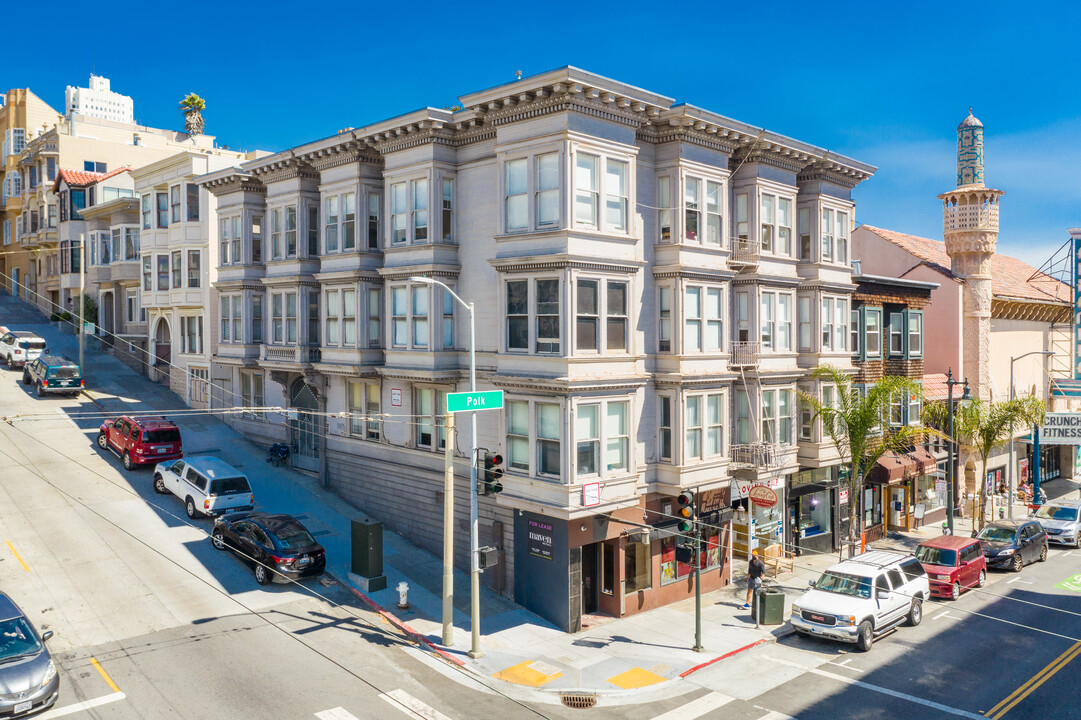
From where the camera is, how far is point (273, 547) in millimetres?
22984

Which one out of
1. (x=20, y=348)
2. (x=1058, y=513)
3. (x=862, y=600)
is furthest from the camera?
(x=20, y=348)

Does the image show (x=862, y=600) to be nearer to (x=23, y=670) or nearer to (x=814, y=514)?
(x=814, y=514)

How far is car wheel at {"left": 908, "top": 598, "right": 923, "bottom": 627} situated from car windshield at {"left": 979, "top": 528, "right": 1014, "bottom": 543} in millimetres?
9523

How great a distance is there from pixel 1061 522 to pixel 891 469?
8960 millimetres

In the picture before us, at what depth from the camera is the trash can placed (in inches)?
904

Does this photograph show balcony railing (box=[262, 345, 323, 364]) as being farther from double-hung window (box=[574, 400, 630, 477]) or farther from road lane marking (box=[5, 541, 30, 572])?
double-hung window (box=[574, 400, 630, 477])

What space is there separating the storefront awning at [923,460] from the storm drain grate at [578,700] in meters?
24.6

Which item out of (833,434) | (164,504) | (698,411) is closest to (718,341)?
(698,411)

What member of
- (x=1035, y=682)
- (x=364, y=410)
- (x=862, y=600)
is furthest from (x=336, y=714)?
(x=1035, y=682)

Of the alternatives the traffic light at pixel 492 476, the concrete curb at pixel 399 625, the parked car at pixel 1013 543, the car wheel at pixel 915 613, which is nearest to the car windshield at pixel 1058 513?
the parked car at pixel 1013 543

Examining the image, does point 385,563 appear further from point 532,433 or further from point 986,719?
point 986,719

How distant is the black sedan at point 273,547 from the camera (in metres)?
22.8

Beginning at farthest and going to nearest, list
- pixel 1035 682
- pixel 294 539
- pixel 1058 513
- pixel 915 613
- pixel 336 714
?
pixel 1058 513, pixel 915 613, pixel 294 539, pixel 1035 682, pixel 336 714

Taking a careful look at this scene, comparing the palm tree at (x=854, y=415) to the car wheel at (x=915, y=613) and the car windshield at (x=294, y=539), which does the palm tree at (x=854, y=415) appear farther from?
the car windshield at (x=294, y=539)
